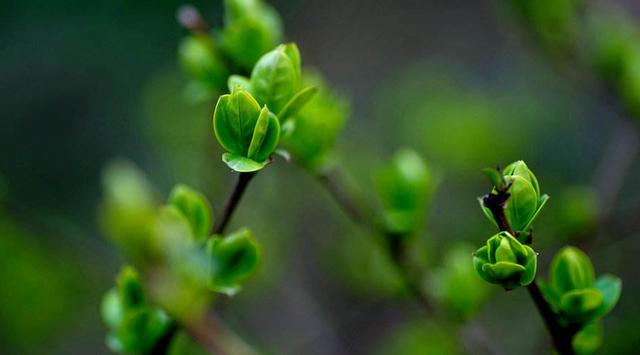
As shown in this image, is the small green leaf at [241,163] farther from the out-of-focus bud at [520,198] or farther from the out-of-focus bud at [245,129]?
the out-of-focus bud at [520,198]

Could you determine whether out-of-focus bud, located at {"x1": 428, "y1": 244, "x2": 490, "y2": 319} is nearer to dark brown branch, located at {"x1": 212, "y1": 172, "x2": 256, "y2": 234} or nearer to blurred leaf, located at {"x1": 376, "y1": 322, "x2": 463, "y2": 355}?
blurred leaf, located at {"x1": 376, "y1": 322, "x2": 463, "y2": 355}

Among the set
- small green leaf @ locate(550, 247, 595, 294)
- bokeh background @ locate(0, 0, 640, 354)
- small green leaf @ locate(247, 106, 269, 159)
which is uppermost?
small green leaf @ locate(550, 247, 595, 294)

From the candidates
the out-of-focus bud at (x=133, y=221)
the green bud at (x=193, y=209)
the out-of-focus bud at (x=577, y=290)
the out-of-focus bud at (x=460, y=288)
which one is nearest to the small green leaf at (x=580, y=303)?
the out-of-focus bud at (x=577, y=290)

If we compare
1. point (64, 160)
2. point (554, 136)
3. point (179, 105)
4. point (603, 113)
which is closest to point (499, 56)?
point (603, 113)

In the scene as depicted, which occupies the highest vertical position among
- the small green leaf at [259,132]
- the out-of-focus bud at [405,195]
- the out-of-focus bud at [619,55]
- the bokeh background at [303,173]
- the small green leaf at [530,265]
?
the out-of-focus bud at [619,55]

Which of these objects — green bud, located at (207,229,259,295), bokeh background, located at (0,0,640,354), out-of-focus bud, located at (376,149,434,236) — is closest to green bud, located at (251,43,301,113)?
green bud, located at (207,229,259,295)

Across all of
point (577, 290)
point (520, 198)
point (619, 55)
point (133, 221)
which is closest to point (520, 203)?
point (520, 198)

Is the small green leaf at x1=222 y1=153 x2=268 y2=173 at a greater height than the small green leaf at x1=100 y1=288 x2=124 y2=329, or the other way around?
→ the small green leaf at x1=222 y1=153 x2=268 y2=173
